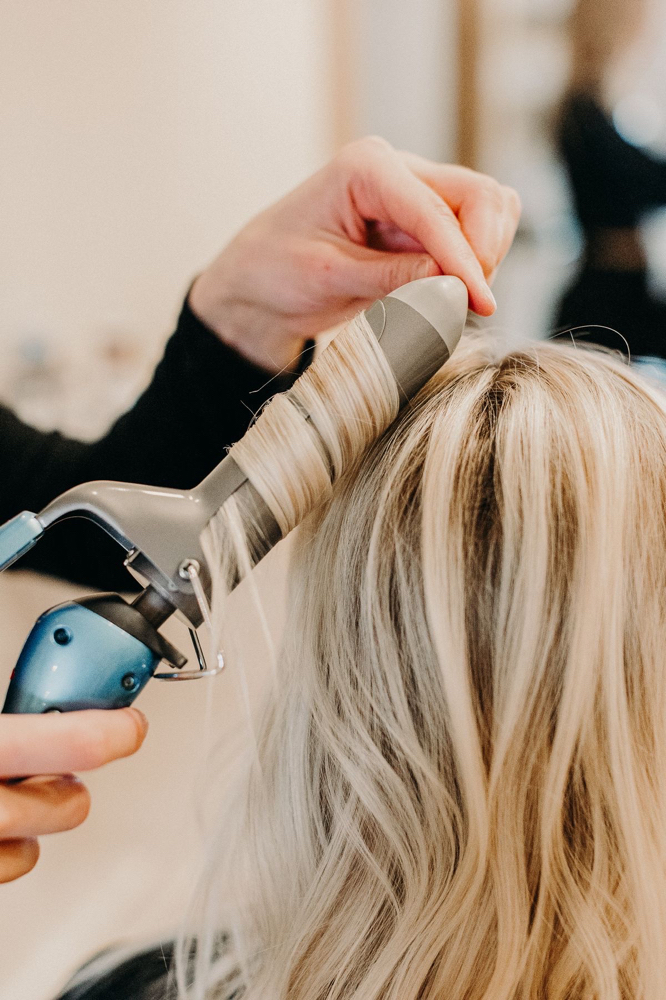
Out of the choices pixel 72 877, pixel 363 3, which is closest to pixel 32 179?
pixel 363 3

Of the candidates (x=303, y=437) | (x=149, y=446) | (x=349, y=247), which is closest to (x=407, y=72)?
(x=349, y=247)

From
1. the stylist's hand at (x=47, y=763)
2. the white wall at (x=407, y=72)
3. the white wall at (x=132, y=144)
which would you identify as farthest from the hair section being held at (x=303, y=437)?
the white wall at (x=407, y=72)

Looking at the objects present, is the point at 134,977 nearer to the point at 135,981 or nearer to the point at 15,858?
the point at 135,981

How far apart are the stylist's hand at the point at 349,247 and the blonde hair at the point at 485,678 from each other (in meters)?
0.10

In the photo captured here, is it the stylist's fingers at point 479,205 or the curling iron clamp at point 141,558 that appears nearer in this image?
the curling iron clamp at point 141,558

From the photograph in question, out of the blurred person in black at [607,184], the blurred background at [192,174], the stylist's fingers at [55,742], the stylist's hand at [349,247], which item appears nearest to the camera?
the stylist's fingers at [55,742]

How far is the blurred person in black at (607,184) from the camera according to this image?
0.93 metres

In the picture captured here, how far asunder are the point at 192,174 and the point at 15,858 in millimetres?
664

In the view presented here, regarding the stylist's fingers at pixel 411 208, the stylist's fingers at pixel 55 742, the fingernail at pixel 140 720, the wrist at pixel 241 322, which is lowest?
→ the fingernail at pixel 140 720

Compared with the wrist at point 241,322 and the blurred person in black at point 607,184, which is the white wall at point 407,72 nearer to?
the blurred person in black at point 607,184

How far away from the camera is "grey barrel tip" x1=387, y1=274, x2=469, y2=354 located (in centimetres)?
42

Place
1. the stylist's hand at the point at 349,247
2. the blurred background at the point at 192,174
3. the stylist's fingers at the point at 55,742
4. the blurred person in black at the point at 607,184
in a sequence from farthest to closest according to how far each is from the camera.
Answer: the blurred person in black at the point at 607,184, the blurred background at the point at 192,174, the stylist's hand at the point at 349,247, the stylist's fingers at the point at 55,742

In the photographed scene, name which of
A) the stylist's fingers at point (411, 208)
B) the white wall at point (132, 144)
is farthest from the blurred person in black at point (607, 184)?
the stylist's fingers at point (411, 208)

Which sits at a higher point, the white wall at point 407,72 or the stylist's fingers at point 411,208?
the white wall at point 407,72
